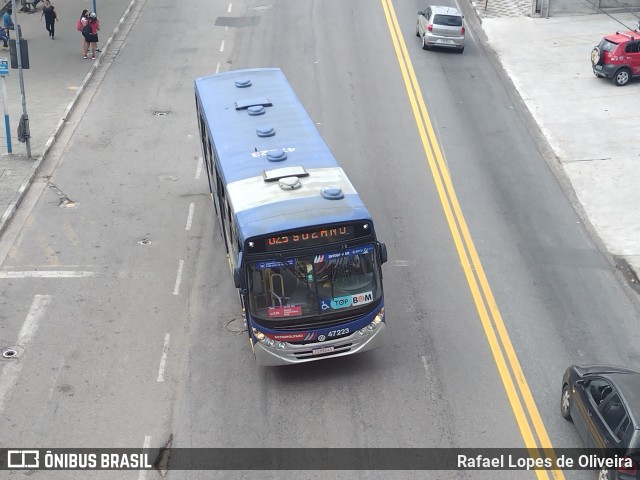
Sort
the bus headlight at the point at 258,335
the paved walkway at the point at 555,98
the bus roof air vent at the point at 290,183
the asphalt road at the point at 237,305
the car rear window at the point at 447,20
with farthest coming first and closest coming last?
the car rear window at the point at 447,20, the paved walkway at the point at 555,98, the bus roof air vent at the point at 290,183, the bus headlight at the point at 258,335, the asphalt road at the point at 237,305

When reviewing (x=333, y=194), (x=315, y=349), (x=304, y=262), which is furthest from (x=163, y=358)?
(x=333, y=194)

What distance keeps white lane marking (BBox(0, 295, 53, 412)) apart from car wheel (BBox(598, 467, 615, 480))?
10.1 meters

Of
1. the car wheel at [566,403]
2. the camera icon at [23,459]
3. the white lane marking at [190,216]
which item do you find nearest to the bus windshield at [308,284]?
the car wheel at [566,403]

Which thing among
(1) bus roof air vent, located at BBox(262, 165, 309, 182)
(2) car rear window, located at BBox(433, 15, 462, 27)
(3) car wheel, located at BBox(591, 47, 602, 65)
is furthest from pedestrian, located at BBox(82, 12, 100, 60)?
(1) bus roof air vent, located at BBox(262, 165, 309, 182)

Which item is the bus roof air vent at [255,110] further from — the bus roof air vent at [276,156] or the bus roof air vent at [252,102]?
the bus roof air vent at [276,156]

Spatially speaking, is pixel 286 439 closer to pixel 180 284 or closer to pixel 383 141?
pixel 180 284

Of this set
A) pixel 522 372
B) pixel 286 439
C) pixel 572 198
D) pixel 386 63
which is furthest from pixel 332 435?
pixel 386 63

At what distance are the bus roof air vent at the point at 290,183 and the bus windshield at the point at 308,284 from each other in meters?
1.72

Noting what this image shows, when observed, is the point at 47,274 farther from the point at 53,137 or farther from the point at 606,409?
the point at 606,409

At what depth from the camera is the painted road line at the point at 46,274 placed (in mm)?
21016

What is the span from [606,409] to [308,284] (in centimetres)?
525

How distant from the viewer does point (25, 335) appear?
18.8 metres

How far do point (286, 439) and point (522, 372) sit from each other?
482cm

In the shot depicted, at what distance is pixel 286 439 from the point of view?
15695 millimetres
